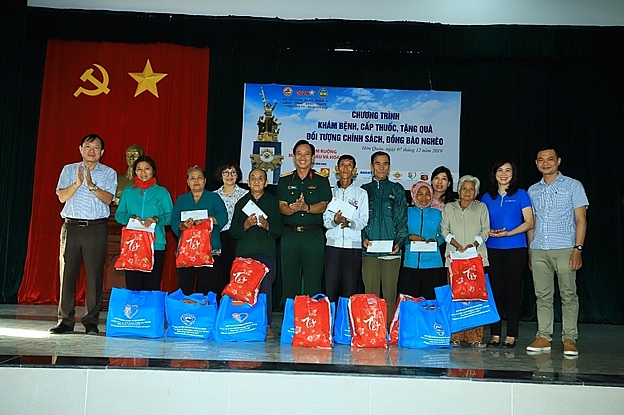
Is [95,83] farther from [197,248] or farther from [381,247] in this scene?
[381,247]

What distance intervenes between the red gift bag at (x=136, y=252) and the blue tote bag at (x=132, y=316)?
0.18 metres

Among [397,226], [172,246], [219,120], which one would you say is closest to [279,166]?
[219,120]

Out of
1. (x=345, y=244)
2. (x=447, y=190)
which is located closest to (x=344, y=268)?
(x=345, y=244)

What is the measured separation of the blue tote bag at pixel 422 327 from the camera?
4035 millimetres

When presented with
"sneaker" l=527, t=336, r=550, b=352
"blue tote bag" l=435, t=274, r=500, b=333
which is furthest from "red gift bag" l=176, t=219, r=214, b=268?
"sneaker" l=527, t=336, r=550, b=352

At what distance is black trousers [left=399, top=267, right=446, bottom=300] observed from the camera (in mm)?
4441

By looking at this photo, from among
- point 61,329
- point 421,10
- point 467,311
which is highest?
point 421,10

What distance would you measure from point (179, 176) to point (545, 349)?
4.18 meters

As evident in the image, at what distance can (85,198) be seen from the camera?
422cm

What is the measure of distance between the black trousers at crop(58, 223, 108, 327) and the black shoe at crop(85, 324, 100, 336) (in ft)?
0.09

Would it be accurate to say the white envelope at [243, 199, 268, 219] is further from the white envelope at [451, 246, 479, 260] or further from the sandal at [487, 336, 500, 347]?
the sandal at [487, 336, 500, 347]

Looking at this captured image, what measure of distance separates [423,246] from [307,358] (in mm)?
1454

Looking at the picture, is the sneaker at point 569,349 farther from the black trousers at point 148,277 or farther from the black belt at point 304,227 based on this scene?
the black trousers at point 148,277

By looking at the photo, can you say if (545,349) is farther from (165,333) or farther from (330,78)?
(330,78)
